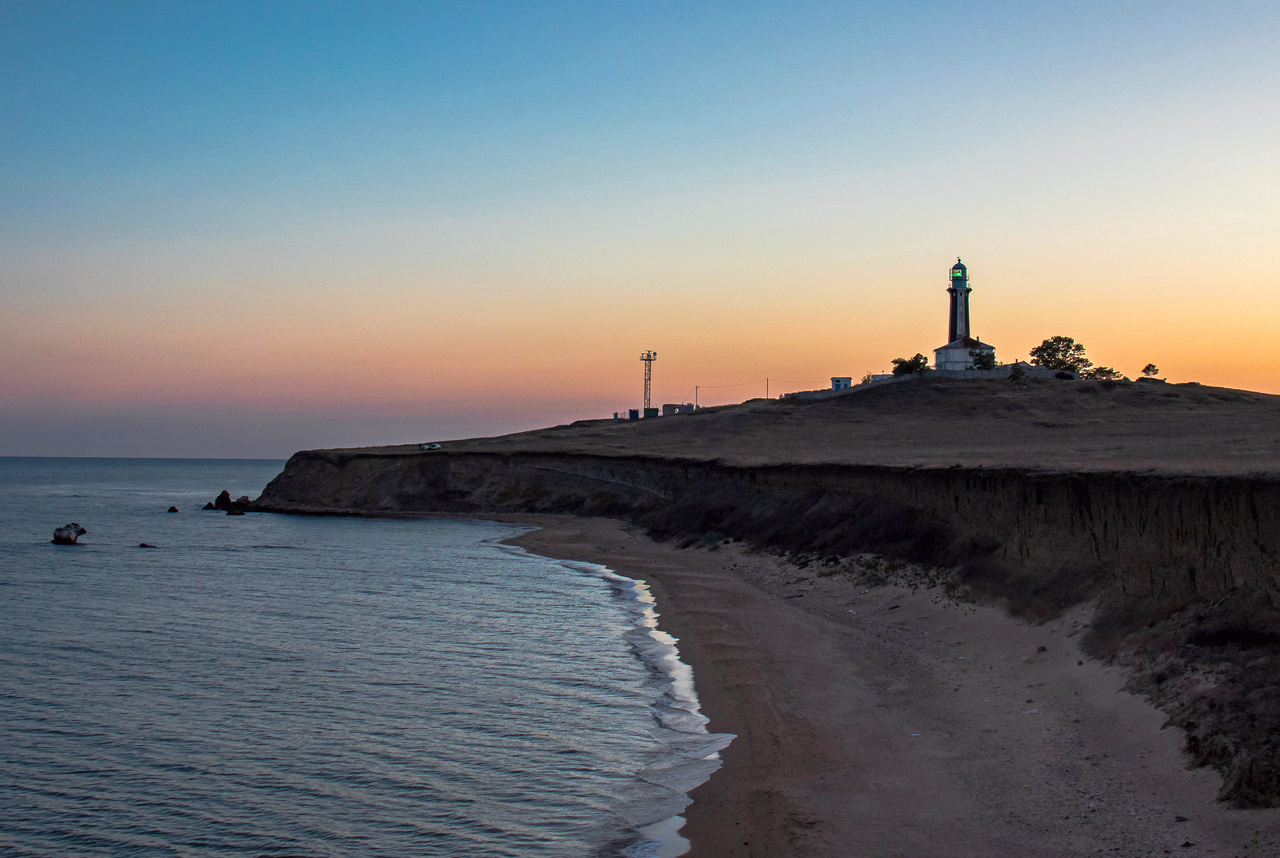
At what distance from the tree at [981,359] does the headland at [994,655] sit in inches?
2906

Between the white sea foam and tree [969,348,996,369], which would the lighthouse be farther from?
the white sea foam

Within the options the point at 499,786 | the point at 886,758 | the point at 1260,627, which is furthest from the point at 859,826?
the point at 1260,627

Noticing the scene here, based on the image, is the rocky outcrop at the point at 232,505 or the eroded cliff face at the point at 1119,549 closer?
the eroded cliff face at the point at 1119,549

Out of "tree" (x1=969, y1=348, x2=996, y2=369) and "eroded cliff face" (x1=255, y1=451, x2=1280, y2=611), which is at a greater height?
"tree" (x1=969, y1=348, x2=996, y2=369)

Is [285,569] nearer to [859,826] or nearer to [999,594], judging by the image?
[999,594]

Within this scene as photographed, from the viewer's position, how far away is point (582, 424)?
141m

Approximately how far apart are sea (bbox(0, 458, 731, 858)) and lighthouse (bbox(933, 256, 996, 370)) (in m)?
85.7

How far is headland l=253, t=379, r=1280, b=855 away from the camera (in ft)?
41.2

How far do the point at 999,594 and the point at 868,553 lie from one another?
9.76 meters

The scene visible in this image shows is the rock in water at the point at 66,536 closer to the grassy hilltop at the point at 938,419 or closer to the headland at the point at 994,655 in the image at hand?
the headland at the point at 994,655

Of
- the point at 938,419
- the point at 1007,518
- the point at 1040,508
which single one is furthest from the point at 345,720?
the point at 938,419

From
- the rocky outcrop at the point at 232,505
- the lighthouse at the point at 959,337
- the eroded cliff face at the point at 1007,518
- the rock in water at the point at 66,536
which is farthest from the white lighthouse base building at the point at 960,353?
the rock in water at the point at 66,536

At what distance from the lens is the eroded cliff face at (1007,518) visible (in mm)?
18766

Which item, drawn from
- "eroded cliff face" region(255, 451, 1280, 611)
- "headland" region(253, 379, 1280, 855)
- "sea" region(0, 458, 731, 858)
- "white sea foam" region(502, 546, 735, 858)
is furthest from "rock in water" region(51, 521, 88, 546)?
"white sea foam" region(502, 546, 735, 858)
